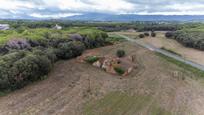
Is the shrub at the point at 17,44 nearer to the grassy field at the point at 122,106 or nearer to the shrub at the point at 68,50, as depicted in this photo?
the shrub at the point at 68,50

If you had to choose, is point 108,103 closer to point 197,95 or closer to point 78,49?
point 197,95

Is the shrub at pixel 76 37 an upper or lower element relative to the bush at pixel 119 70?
upper

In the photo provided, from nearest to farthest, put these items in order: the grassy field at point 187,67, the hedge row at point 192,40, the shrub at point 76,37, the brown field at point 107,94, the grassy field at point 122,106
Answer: the grassy field at point 122,106
the brown field at point 107,94
the grassy field at point 187,67
the shrub at point 76,37
the hedge row at point 192,40

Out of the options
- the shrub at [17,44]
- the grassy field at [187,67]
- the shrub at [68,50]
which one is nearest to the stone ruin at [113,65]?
the shrub at [68,50]

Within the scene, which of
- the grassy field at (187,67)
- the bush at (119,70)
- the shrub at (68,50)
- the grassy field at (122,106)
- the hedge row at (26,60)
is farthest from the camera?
the shrub at (68,50)

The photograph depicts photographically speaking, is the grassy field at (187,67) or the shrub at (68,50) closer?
the grassy field at (187,67)

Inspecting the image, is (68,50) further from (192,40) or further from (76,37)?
(192,40)

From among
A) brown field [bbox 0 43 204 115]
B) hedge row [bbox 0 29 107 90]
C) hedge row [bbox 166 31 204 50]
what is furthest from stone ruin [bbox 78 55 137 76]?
hedge row [bbox 166 31 204 50]

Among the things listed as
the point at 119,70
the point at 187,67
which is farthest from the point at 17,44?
the point at 187,67

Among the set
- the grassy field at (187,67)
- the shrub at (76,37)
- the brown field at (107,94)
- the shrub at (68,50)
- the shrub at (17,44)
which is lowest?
the grassy field at (187,67)
